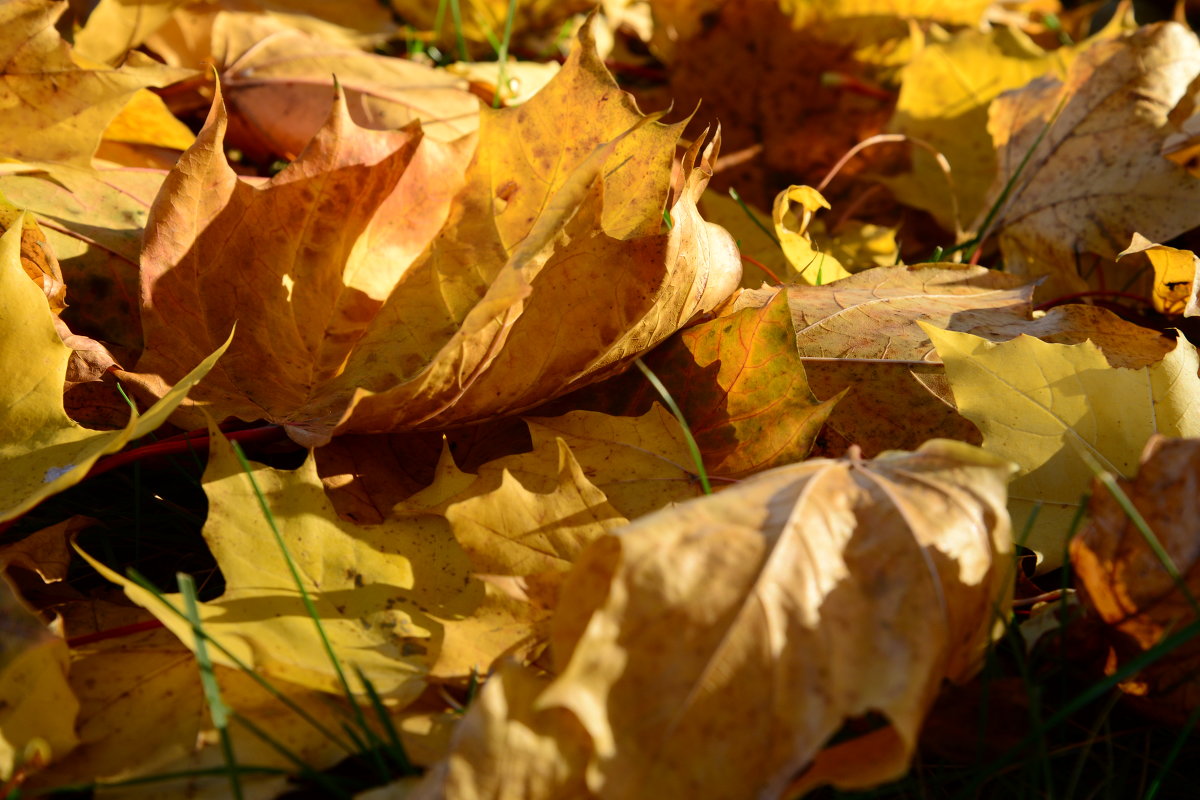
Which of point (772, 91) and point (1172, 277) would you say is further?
point (772, 91)

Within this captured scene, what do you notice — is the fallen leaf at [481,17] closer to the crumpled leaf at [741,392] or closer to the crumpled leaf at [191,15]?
the crumpled leaf at [191,15]

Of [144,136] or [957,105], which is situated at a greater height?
[144,136]

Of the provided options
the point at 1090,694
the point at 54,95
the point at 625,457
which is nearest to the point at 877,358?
the point at 625,457

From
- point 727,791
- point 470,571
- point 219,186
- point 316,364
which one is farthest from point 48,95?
point 727,791

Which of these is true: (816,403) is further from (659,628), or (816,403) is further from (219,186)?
(219,186)

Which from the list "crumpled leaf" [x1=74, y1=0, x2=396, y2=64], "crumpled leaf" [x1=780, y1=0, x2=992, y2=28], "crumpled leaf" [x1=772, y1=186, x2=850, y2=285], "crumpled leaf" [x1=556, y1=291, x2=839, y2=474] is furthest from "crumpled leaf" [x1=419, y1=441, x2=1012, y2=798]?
"crumpled leaf" [x1=780, y1=0, x2=992, y2=28]

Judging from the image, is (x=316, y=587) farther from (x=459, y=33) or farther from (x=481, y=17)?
(x=481, y=17)
